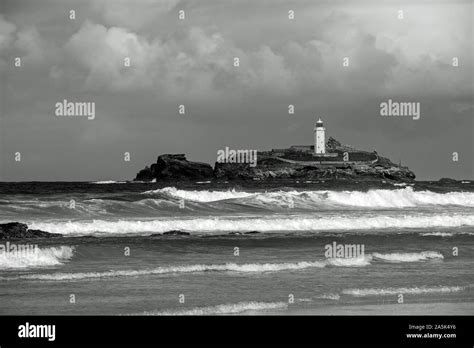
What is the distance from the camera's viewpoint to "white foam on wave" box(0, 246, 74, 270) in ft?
54.9

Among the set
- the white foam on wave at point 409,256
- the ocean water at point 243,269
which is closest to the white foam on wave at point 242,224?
the ocean water at point 243,269

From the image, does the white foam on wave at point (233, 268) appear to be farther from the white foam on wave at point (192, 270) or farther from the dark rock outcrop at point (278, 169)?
the dark rock outcrop at point (278, 169)

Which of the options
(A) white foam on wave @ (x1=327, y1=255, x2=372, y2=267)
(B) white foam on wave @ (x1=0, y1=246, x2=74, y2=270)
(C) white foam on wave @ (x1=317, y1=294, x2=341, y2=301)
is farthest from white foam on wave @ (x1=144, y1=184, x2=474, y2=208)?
(C) white foam on wave @ (x1=317, y1=294, x2=341, y2=301)

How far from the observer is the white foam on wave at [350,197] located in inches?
1629

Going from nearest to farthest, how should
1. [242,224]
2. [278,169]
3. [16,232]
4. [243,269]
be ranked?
[243,269]
[16,232]
[242,224]
[278,169]

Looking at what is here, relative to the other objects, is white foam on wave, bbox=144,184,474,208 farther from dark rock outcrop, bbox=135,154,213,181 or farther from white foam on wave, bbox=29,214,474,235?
dark rock outcrop, bbox=135,154,213,181

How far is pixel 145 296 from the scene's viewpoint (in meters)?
13.2

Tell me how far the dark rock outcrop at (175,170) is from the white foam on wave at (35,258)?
337ft

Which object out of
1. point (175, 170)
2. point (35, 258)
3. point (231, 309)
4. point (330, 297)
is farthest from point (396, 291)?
point (175, 170)

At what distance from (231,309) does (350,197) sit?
32946 mm

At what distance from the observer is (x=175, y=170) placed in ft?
405

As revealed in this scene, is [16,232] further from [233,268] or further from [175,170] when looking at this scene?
[175,170]
